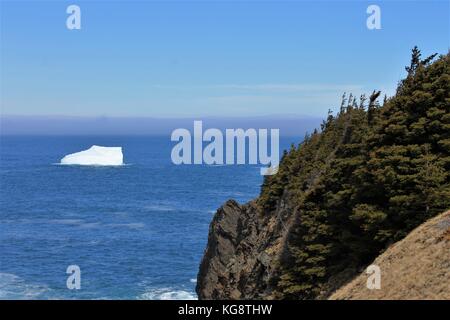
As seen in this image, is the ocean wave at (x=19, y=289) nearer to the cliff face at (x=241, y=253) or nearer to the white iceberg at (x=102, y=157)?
the cliff face at (x=241, y=253)

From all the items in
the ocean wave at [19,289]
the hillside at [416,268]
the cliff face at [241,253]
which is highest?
the hillside at [416,268]

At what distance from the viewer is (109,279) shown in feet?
213

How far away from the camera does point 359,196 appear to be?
95.6 ft

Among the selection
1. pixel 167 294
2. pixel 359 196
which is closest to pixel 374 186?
pixel 359 196

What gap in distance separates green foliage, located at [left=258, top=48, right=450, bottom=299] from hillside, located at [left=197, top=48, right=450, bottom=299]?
0.05 m

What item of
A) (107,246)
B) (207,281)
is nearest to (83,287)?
(107,246)

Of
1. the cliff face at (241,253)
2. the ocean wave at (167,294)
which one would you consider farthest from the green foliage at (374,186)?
the ocean wave at (167,294)

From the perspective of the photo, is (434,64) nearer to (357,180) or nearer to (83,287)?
(357,180)

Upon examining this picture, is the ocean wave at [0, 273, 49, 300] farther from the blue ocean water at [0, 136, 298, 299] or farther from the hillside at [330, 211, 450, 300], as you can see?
the hillside at [330, 211, 450, 300]

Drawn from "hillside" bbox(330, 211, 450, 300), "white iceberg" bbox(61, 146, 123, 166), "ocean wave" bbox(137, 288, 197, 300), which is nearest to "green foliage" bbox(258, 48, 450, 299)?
"hillside" bbox(330, 211, 450, 300)

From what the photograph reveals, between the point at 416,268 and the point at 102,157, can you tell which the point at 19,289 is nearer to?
the point at 416,268

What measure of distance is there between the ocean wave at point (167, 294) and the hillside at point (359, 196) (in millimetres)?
15980

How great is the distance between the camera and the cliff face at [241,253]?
121ft

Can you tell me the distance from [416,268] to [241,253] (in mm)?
22904
